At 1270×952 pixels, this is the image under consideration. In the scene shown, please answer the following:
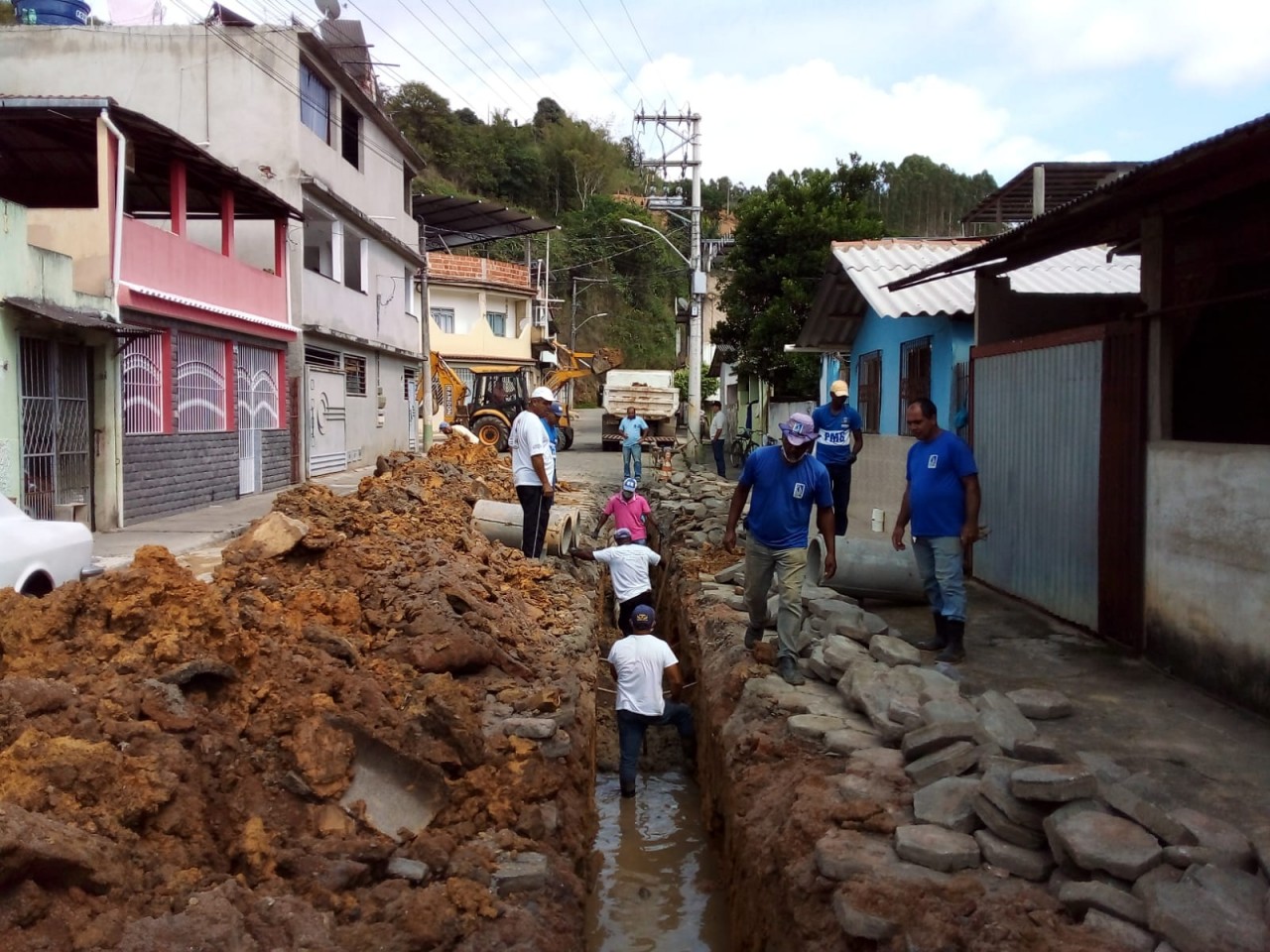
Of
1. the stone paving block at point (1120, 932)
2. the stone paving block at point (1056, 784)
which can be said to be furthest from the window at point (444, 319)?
the stone paving block at point (1120, 932)

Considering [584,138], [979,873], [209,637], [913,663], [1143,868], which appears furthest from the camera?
[584,138]

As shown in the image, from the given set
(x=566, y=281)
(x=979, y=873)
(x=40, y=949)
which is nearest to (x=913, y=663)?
(x=979, y=873)

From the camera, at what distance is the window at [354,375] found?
73.1 feet

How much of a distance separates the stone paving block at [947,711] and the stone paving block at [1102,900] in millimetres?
1502

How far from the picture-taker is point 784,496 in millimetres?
6504

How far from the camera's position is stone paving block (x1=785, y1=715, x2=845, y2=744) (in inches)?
219

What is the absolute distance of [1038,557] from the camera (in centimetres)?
799

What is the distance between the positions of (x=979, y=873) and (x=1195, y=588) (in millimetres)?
2973

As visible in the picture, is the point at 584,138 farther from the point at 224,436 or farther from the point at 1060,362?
the point at 1060,362

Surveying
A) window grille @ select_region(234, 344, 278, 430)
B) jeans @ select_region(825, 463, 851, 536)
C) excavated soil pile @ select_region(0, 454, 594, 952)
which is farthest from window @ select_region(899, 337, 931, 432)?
window grille @ select_region(234, 344, 278, 430)

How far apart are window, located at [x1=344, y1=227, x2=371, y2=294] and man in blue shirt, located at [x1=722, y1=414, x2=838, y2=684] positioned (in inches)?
729

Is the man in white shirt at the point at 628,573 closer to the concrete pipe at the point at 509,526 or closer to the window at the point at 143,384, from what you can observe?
the concrete pipe at the point at 509,526

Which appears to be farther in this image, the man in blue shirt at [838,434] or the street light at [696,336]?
the street light at [696,336]

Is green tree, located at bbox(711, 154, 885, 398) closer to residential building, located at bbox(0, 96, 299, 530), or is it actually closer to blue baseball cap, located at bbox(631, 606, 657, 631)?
residential building, located at bbox(0, 96, 299, 530)
